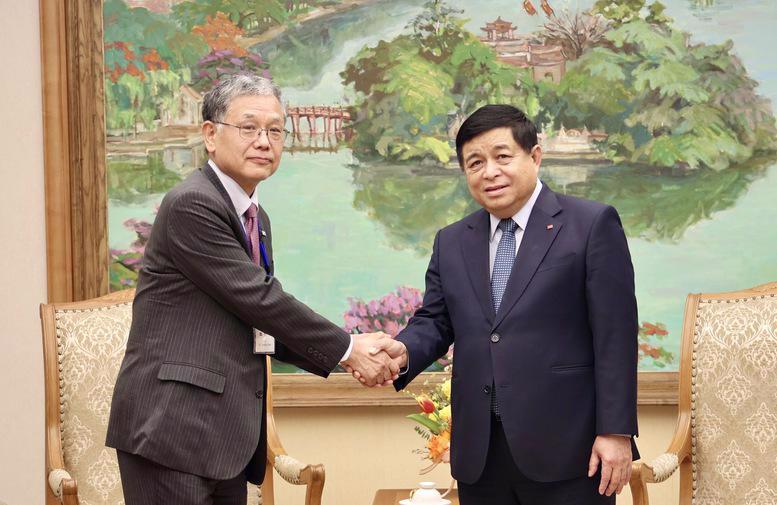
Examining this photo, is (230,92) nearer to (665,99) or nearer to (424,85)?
(424,85)

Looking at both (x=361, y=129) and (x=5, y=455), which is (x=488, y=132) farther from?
(x=5, y=455)

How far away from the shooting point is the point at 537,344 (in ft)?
7.75

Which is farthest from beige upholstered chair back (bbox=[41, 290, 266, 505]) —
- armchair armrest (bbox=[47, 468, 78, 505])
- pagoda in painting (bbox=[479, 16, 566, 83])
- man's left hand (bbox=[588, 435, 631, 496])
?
pagoda in painting (bbox=[479, 16, 566, 83])

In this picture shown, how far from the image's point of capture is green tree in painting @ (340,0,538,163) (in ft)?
12.3

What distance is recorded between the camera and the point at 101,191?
12.4ft

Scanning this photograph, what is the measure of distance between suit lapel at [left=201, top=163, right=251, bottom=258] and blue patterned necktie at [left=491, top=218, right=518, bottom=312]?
64cm

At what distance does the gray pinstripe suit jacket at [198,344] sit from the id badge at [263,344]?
0.05ft

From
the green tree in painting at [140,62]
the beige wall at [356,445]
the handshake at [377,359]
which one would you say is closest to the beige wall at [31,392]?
the beige wall at [356,445]

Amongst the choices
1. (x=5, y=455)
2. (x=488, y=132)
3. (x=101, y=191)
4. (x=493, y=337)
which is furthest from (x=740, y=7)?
(x=5, y=455)

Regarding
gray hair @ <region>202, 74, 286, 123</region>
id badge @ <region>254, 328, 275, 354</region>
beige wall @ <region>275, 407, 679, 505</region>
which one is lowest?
beige wall @ <region>275, 407, 679, 505</region>

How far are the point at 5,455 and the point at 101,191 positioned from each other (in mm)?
1110

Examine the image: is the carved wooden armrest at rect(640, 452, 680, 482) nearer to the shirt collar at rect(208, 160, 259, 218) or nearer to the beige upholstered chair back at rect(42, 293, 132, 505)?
the shirt collar at rect(208, 160, 259, 218)

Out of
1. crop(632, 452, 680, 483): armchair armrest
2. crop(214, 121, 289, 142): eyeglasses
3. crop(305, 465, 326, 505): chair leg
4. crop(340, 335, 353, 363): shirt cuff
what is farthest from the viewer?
crop(305, 465, 326, 505): chair leg

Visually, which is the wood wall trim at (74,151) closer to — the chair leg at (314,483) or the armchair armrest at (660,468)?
the chair leg at (314,483)
